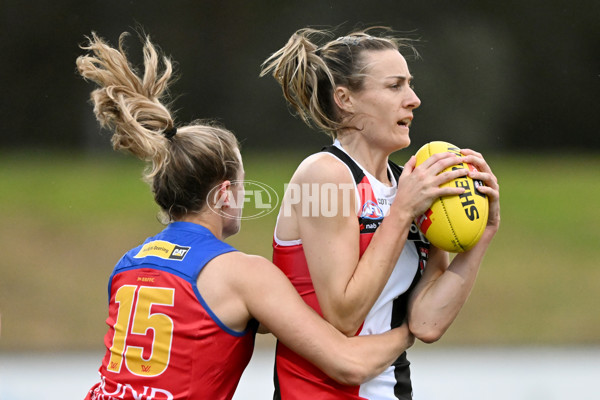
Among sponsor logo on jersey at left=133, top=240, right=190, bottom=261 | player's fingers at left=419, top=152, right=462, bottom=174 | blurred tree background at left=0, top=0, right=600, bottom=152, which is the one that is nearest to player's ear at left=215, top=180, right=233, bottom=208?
sponsor logo on jersey at left=133, top=240, right=190, bottom=261

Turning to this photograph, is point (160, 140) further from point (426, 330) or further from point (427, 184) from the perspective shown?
point (426, 330)

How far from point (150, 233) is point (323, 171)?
24.9 ft

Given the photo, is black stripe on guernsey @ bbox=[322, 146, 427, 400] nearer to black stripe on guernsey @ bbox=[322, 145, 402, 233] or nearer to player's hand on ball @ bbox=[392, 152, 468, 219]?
black stripe on guernsey @ bbox=[322, 145, 402, 233]

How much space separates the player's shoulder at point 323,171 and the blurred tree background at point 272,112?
6546 mm

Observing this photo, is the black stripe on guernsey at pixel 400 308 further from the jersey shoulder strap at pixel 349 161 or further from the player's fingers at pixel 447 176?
the player's fingers at pixel 447 176

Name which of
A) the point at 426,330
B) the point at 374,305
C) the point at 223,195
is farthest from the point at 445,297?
the point at 223,195

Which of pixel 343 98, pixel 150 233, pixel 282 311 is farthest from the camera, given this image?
pixel 150 233

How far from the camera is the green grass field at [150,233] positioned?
7.76m

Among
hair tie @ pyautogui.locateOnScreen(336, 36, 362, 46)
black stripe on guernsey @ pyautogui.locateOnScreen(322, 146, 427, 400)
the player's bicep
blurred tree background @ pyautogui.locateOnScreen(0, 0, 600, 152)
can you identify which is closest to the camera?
the player's bicep

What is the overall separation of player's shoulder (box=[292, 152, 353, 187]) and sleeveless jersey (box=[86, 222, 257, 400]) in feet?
1.07

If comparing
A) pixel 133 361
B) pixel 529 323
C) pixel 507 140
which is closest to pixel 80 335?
pixel 529 323

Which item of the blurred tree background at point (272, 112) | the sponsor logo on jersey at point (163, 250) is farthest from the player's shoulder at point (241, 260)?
the blurred tree background at point (272, 112)

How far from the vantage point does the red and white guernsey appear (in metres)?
2.35

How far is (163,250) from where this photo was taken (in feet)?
7.59
